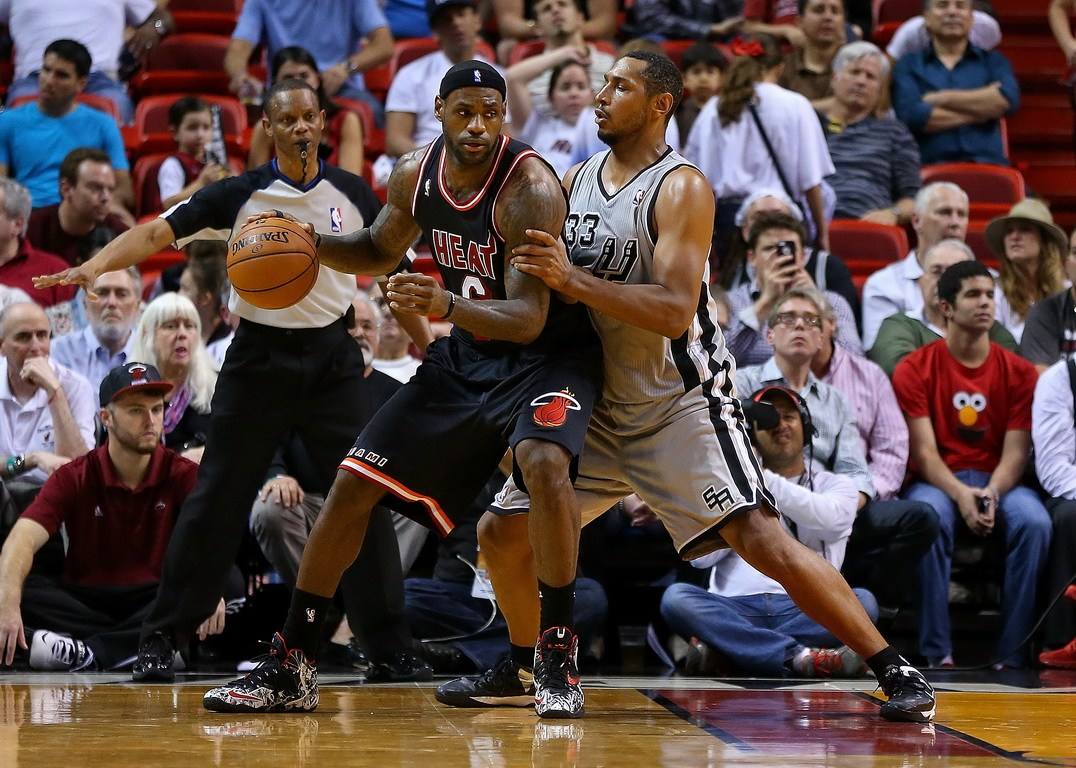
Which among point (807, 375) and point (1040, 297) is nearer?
point (807, 375)

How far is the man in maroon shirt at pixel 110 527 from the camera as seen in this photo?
6.16 meters

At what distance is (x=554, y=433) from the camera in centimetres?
439

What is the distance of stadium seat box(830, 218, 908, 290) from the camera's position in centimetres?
920

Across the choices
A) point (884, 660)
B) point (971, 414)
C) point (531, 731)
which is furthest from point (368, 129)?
point (531, 731)

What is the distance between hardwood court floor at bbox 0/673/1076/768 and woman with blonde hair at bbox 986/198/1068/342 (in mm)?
3511

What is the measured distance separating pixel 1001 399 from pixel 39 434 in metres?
4.40

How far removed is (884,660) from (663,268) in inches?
52.4

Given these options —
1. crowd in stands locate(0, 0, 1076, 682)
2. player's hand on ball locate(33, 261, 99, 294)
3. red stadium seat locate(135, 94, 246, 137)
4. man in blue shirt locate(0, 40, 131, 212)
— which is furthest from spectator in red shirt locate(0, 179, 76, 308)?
player's hand on ball locate(33, 261, 99, 294)

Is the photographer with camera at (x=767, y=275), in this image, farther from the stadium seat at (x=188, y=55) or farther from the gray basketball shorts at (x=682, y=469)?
the stadium seat at (x=188, y=55)

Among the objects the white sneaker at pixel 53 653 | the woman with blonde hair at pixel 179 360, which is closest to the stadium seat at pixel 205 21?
the woman with blonde hair at pixel 179 360

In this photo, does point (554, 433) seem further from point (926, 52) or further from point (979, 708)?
point (926, 52)

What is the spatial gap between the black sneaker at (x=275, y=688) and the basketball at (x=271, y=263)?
1.02 m

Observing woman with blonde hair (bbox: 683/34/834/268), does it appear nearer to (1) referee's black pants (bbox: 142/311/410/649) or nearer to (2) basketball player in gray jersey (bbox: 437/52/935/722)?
(1) referee's black pants (bbox: 142/311/410/649)

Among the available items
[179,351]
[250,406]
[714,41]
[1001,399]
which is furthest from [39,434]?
[714,41]
